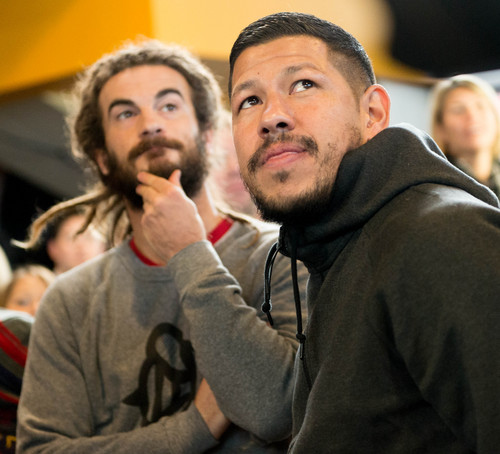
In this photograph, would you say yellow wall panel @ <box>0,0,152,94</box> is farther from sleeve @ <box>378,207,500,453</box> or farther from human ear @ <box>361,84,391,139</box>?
sleeve @ <box>378,207,500,453</box>

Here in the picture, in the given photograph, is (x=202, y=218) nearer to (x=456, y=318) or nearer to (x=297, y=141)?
(x=297, y=141)

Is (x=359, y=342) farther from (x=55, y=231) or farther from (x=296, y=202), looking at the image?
(x=55, y=231)

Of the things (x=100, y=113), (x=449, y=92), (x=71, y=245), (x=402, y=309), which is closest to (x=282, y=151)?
(x=402, y=309)

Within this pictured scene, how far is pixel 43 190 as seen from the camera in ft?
16.3

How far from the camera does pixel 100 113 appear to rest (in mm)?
1821

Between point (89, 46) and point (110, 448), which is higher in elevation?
point (89, 46)

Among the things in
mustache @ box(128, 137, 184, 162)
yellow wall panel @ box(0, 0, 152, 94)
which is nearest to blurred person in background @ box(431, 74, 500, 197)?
mustache @ box(128, 137, 184, 162)

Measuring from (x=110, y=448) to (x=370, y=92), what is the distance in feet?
2.96

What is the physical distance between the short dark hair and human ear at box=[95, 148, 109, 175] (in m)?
0.81

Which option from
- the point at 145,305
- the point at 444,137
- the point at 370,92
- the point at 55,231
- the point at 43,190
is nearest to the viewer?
the point at 370,92

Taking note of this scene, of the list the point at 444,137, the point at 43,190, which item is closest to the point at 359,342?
the point at 444,137

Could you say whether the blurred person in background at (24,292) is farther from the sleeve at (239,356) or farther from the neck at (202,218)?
the sleeve at (239,356)

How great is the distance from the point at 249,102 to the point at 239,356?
1.59 feet

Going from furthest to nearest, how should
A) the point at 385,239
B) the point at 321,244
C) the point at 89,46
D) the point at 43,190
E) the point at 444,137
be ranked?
the point at 43,190
the point at 89,46
the point at 444,137
the point at 321,244
the point at 385,239
